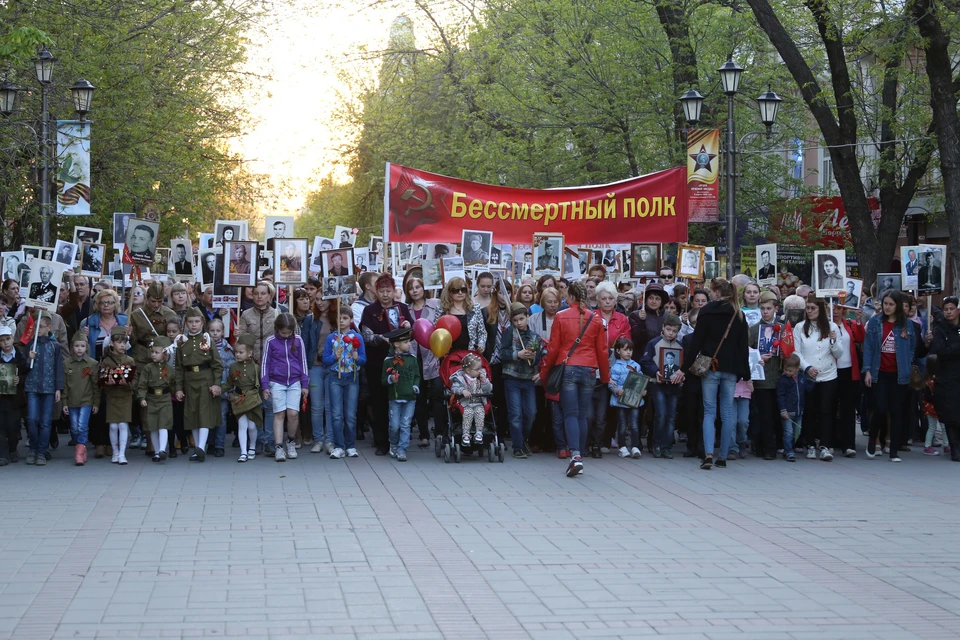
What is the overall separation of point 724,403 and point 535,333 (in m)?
2.11

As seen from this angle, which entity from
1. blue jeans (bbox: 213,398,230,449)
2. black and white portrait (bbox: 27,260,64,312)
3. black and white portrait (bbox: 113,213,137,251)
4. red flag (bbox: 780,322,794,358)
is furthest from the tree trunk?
black and white portrait (bbox: 113,213,137,251)

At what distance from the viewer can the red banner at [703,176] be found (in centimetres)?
1847

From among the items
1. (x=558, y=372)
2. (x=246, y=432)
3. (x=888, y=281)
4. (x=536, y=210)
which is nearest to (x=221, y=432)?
(x=246, y=432)

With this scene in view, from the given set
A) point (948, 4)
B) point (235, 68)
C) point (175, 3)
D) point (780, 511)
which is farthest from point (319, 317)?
point (235, 68)

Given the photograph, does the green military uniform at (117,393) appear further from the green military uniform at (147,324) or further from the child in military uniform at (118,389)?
the green military uniform at (147,324)

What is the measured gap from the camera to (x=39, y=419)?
40.5 ft

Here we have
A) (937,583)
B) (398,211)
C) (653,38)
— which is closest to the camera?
(937,583)

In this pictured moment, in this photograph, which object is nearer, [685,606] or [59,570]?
[685,606]

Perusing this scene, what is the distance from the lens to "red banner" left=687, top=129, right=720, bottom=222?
18469 mm

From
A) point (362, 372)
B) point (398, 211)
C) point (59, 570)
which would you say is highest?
point (398, 211)

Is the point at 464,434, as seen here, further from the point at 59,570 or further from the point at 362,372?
the point at 59,570

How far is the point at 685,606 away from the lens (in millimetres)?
6586

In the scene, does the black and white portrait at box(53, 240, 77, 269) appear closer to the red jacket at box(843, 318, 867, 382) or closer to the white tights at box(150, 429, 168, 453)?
the white tights at box(150, 429, 168, 453)

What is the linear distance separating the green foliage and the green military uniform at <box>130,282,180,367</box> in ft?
17.9
